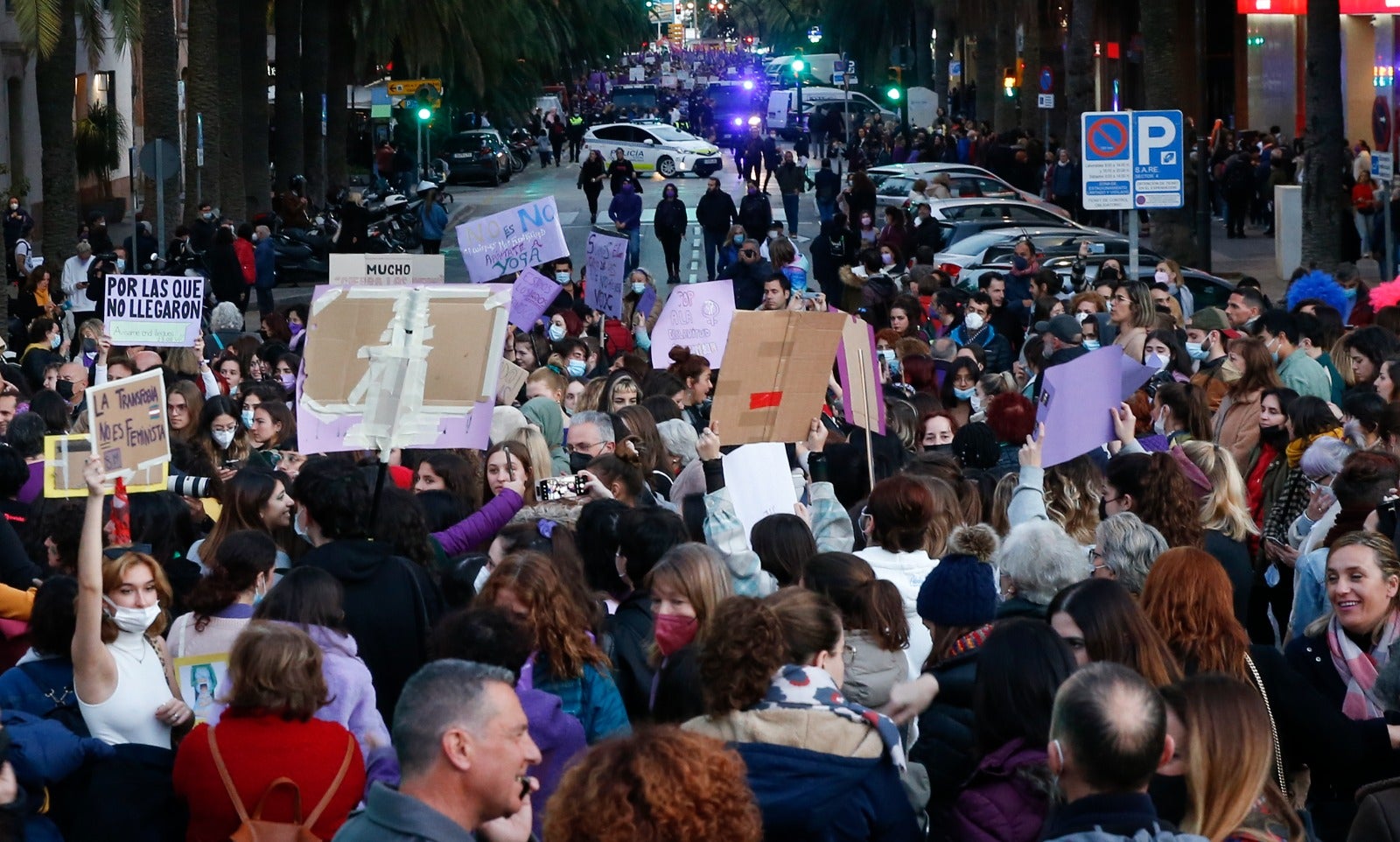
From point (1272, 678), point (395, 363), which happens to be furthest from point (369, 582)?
point (1272, 678)

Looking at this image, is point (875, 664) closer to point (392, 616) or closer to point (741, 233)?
point (392, 616)

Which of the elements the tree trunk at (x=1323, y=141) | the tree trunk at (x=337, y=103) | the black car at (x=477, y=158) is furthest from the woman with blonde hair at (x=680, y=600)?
the black car at (x=477, y=158)

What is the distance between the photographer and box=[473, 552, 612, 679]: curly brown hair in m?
5.59

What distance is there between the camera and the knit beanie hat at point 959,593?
5.81 m

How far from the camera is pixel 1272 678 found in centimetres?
565

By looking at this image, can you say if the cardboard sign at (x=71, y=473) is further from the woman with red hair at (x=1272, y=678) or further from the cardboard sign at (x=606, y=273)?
the cardboard sign at (x=606, y=273)

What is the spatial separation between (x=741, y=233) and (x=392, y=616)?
19195 millimetres

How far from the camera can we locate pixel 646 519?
650cm

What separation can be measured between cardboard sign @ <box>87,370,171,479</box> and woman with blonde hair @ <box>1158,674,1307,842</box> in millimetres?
4297

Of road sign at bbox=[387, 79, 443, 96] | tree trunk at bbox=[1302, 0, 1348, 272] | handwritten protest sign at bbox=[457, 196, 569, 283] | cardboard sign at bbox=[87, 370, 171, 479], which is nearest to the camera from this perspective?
cardboard sign at bbox=[87, 370, 171, 479]

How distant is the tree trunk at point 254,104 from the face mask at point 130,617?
31.9 m

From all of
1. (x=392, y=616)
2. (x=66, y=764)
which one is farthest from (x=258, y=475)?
(x=66, y=764)

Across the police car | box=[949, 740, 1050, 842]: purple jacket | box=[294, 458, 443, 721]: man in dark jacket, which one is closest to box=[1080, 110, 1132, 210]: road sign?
box=[294, 458, 443, 721]: man in dark jacket

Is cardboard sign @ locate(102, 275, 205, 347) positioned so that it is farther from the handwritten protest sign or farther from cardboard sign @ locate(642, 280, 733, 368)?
cardboard sign @ locate(642, 280, 733, 368)
